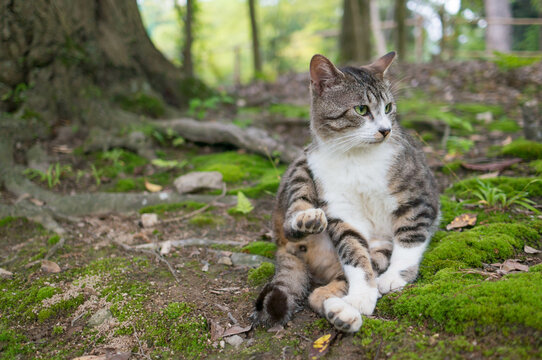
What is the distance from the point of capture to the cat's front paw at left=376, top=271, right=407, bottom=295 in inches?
104

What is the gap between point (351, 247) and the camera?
2.86m

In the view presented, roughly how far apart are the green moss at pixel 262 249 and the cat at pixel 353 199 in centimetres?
21

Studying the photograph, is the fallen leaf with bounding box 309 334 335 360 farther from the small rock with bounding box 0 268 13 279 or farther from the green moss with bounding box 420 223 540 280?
the small rock with bounding box 0 268 13 279

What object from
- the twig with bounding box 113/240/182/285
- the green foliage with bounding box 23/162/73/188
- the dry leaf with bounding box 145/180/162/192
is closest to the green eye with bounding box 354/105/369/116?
the twig with bounding box 113/240/182/285

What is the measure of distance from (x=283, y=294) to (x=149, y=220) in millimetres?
2058

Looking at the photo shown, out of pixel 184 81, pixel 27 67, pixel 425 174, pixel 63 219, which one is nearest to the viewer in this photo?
pixel 425 174

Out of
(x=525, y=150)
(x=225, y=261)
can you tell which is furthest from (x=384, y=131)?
(x=525, y=150)

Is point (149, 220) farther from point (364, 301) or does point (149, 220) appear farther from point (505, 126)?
point (505, 126)

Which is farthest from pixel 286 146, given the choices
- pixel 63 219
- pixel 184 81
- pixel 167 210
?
pixel 63 219

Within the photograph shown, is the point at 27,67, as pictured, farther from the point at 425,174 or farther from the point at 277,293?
the point at 425,174

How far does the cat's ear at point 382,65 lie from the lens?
3348mm

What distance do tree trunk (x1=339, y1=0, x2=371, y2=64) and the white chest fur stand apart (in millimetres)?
9028

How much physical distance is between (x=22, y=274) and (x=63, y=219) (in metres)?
0.97

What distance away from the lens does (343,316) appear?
7.32 feet
